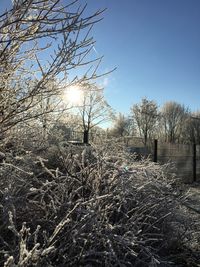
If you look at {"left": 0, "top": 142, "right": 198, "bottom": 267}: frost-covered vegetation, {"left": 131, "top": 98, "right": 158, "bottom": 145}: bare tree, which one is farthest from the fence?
{"left": 131, "top": 98, "right": 158, "bottom": 145}: bare tree

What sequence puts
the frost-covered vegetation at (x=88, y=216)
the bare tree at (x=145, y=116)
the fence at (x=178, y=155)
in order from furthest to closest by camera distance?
the bare tree at (x=145, y=116), the fence at (x=178, y=155), the frost-covered vegetation at (x=88, y=216)

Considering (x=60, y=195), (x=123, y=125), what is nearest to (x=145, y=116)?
(x=123, y=125)

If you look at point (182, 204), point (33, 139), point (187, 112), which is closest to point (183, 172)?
point (182, 204)

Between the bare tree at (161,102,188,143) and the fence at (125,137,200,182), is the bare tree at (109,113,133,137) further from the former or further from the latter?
the fence at (125,137,200,182)

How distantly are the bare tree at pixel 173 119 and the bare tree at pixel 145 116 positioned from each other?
4.82 m

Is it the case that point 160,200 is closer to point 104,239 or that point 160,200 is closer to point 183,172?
point 104,239

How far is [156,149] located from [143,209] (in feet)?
42.1

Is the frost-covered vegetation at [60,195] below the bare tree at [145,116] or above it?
below

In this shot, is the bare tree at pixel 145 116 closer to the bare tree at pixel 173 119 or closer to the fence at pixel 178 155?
the bare tree at pixel 173 119

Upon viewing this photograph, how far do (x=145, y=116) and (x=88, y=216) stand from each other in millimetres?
49425

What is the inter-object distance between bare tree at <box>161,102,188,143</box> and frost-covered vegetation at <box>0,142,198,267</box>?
5264cm

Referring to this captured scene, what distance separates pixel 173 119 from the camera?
58469 millimetres

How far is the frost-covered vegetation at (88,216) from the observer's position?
3.19 meters

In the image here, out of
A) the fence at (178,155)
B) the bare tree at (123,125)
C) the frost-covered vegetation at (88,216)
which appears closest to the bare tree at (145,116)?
the bare tree at (123,125)
